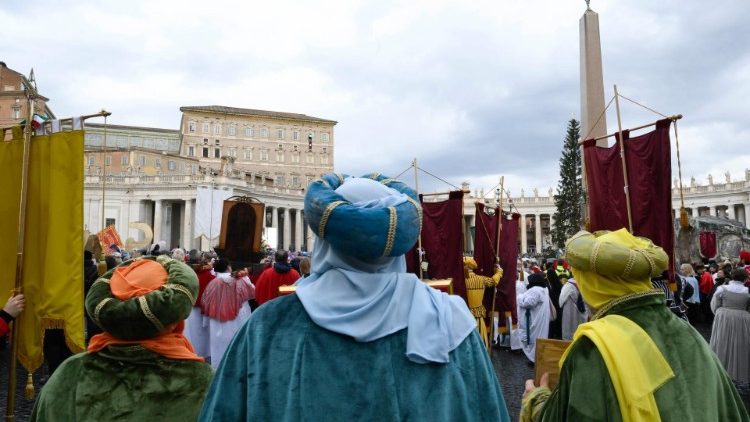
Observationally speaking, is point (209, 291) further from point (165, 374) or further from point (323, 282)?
point (323, 282)

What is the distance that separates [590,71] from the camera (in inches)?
518

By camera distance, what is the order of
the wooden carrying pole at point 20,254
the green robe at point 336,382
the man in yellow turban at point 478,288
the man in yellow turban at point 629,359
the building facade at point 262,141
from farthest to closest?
1. the building facade at point 262,141
2. the man in yellow turban at point 478,288
3. the wooden carrying pole at point 20,254
4. the man in yellow turban at point 629,359
5. the green robe at point 336,382

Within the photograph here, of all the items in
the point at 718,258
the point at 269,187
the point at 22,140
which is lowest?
the point at 718,258

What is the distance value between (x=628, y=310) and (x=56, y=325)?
3563 mm

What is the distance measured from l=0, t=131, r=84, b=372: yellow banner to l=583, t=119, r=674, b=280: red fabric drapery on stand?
4891 millimetres

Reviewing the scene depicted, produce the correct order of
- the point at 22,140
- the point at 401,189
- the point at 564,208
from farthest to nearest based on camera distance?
the point at 564,208, the point at 22,140, the point at 401,189

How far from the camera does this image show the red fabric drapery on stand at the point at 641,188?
17.4 ft

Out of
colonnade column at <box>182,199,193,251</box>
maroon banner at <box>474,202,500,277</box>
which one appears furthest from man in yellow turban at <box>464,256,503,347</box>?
colonnade column at <box>182,199,193,251</box>

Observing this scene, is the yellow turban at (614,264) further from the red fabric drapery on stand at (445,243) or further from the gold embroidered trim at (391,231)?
the red fabric drapery on stand at (445,243)

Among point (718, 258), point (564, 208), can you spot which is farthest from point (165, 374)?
point (564, 208)

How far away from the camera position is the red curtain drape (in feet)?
24.2

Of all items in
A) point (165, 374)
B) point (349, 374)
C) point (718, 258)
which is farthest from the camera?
point (718, 258)

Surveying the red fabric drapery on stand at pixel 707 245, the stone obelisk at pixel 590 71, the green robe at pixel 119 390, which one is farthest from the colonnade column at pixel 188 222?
the green robe at pixel 119 390

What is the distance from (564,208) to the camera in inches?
1799
